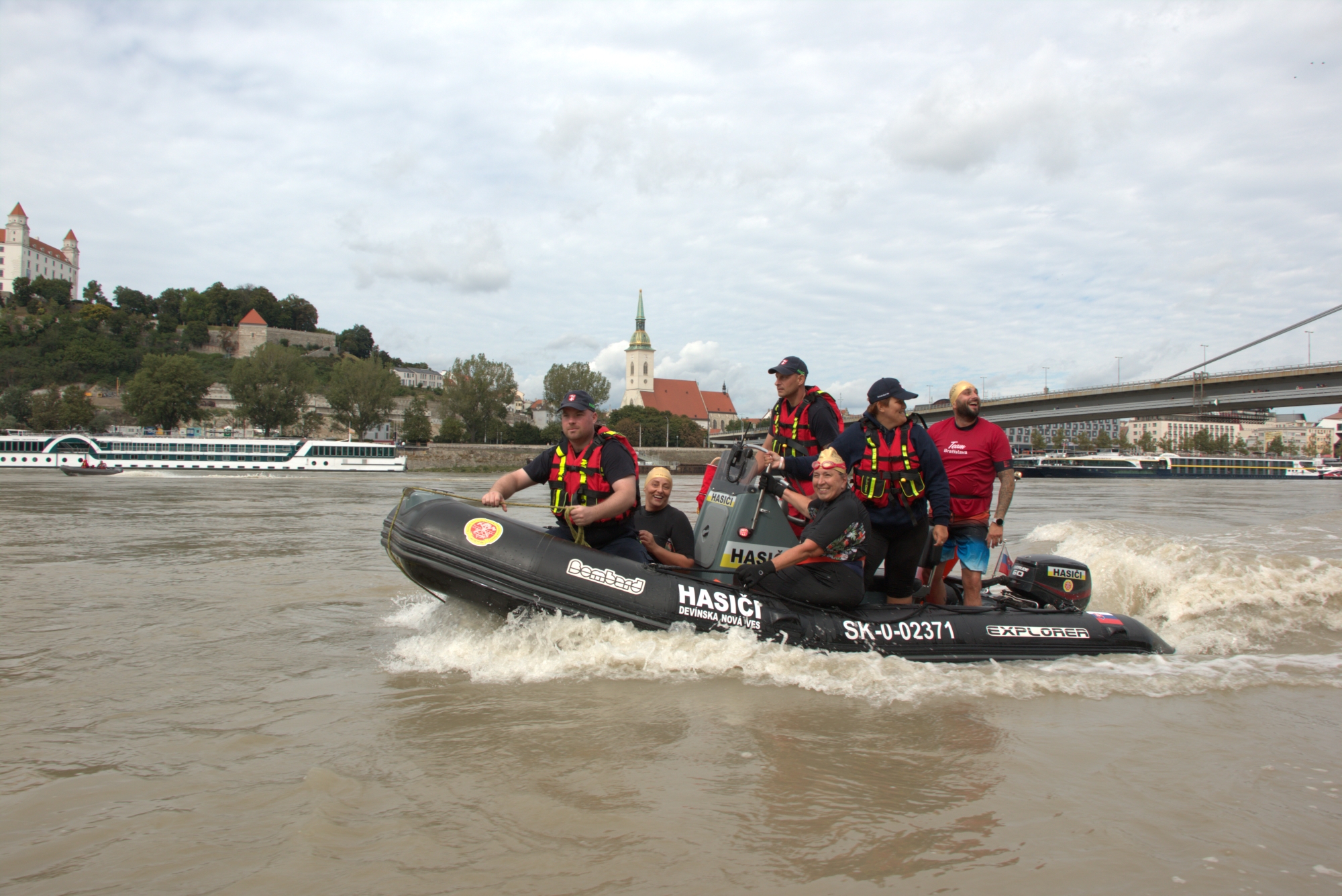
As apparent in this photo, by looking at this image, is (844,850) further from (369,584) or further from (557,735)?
(369,584)

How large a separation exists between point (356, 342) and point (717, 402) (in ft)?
181

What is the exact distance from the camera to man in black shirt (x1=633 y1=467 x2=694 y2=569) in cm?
506

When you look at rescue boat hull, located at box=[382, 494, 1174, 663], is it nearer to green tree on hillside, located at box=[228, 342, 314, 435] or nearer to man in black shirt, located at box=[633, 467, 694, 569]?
man in black shirt, located at box=[633, 467, 694, 569]

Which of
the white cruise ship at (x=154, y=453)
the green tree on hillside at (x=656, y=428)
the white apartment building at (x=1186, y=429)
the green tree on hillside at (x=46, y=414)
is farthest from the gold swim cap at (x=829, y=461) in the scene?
the white apartment building at (x=1186, y=429)

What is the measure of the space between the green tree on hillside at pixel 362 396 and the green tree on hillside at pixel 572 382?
1794 cm

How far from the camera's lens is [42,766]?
3.17 m

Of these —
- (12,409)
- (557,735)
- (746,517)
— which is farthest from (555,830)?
(12,409)

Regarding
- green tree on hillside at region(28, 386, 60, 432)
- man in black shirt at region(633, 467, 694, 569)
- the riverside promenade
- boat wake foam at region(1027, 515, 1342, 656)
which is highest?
green tree on hillside at region(28, 386, 60, 432)

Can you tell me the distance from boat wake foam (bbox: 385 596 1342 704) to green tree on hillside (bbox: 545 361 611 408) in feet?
252

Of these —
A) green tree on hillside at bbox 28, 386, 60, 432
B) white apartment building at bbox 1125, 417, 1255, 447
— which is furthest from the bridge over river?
white apartment building at bbox 1125, 417, 1255, 447

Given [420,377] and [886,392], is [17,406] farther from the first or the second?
[886,392]

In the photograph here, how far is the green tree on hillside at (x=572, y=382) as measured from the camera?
8194cm

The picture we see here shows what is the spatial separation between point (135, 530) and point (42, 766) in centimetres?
1181

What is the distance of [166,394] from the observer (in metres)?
60.2
